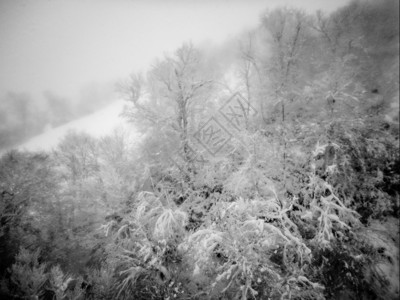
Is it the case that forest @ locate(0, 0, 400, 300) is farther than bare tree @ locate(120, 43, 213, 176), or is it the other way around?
bare tree @ locate(120, 43, 213, 176)

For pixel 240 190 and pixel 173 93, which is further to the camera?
pixel 173 93

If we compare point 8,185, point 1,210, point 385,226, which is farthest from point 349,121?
point 8,185

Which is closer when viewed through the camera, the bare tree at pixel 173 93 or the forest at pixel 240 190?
the forest at pixel 240 190

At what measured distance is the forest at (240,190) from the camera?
6840 millimetres

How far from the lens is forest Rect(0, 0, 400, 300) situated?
6.84 m

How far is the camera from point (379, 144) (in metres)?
8.68

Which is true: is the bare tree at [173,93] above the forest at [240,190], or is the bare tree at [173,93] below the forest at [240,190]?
above

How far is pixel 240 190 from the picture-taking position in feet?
28.3

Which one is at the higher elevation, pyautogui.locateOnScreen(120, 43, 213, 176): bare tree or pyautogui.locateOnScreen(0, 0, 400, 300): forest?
pyautogui.locateOnScreen(120, 43, 213, 176): bare tree

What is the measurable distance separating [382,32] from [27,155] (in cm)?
3001

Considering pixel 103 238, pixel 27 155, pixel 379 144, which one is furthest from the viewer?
pixel 27 155

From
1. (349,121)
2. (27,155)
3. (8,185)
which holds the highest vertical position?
(27,155)

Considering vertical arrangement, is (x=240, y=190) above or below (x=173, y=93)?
below

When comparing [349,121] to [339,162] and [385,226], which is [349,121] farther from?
[385,226]
